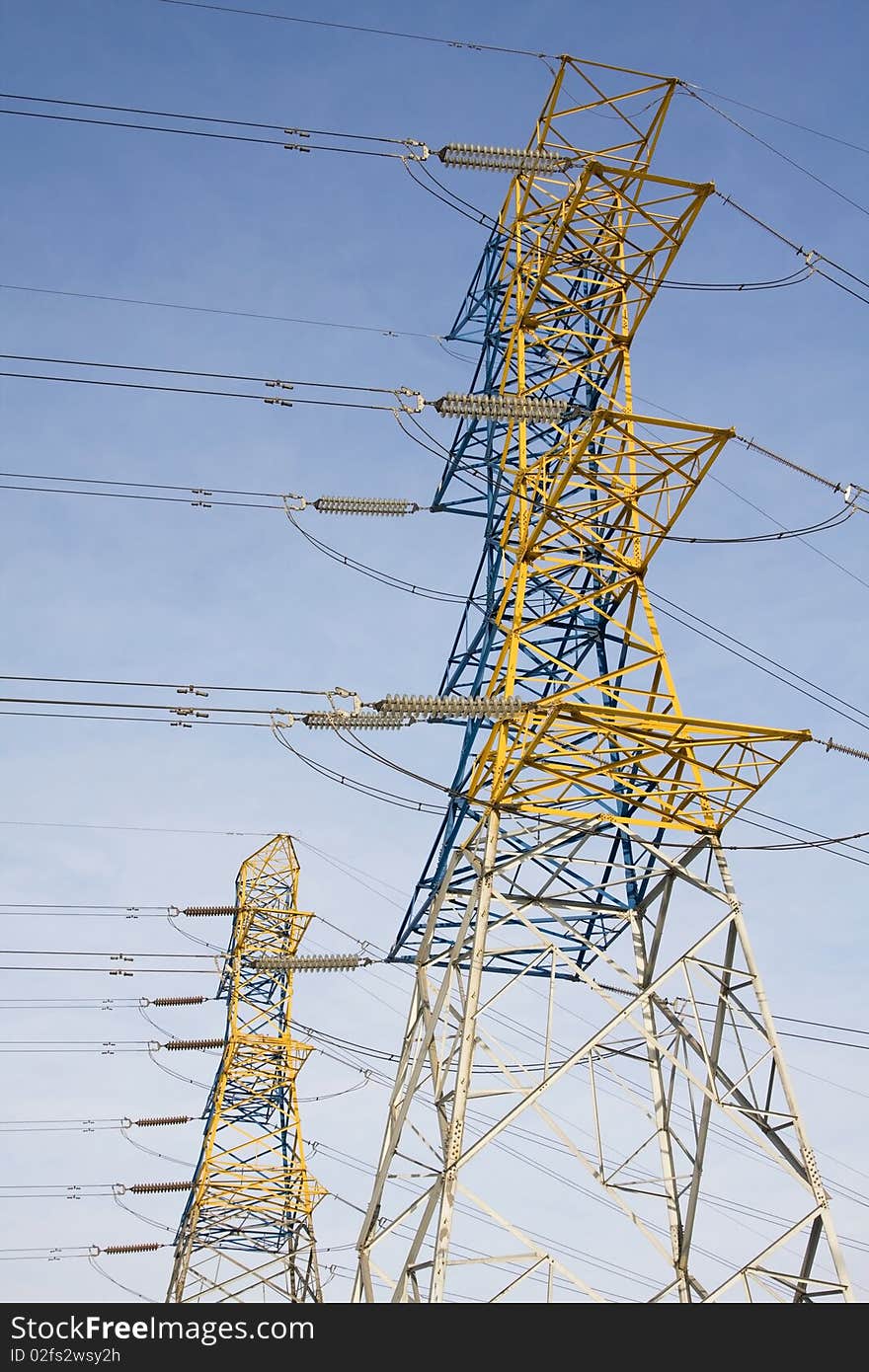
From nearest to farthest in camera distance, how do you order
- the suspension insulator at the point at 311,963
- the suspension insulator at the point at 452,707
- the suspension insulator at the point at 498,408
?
the suspension insulator at the point at 452,707
the suspension insulator at the point at 498,408
the suspension insulator at the point at 311,963

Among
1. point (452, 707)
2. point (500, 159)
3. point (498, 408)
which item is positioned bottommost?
point (452, 707)

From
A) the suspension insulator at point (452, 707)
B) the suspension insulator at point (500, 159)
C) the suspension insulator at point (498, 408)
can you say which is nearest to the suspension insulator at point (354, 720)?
the suspension insulator at point (452, 707)

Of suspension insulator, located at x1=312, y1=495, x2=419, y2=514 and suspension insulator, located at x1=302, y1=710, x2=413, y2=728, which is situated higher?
suspension insulator, located at x1=312, y1=495, x2=419, y2=514

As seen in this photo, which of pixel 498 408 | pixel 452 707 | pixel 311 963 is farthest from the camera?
pixel 311 963

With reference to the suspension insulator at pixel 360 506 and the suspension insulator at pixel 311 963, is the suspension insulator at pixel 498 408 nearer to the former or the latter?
the suspension insulator at pixel 360 506

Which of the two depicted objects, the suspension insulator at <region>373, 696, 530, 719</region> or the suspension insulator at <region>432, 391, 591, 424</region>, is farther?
the suspension insulator at <region>432, 391, 591, 424</region>

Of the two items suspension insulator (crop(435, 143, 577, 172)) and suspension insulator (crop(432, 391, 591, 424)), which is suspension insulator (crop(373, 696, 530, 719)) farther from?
suspension insulator (crop(435, 143, 577, 172))

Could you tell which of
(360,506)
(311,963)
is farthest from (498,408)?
(311,963)

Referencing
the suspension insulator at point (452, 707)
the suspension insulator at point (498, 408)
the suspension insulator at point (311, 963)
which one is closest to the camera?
the suspension insulator at point (452, 707)

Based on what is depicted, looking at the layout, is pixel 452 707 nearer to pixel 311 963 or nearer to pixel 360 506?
pixel 360 506

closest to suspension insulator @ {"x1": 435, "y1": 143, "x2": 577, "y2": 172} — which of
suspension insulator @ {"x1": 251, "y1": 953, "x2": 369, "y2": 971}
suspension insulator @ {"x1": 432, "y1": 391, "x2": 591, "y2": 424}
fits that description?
suspension insulator @ {"x1": 432, "y1": 391, "x2": 591, "y2": 424}

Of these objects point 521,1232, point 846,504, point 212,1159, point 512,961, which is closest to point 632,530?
point 846,504

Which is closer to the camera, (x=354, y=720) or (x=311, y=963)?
(x=354, y=720)

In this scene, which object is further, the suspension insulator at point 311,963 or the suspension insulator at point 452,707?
the suspension insulator at point 311,963
